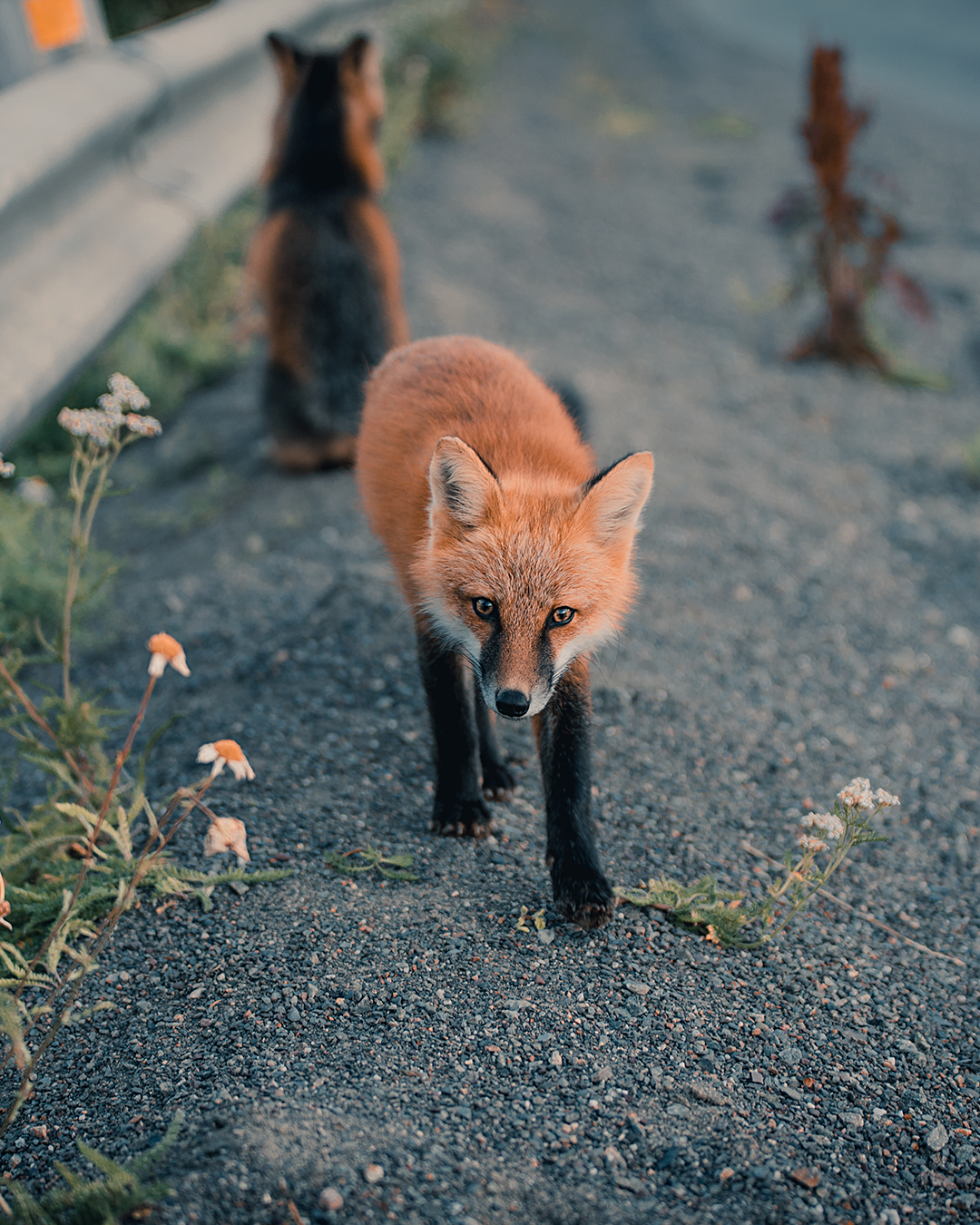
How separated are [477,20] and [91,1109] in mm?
14600

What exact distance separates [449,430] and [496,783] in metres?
1.20

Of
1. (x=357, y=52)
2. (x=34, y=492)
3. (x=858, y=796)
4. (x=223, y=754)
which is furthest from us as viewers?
(x=357, y=52)

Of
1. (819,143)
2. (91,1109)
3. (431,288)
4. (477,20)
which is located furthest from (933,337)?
(477,20)

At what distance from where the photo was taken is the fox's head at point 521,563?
2625 mm

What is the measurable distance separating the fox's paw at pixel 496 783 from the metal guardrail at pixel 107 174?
207 centimetres

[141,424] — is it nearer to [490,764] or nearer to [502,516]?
[502,516]

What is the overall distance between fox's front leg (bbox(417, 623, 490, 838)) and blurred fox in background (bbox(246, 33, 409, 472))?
234cm

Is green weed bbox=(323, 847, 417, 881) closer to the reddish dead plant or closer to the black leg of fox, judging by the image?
the black leg of fox

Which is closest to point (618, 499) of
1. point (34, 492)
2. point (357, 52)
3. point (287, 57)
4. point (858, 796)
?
point (858, 796)

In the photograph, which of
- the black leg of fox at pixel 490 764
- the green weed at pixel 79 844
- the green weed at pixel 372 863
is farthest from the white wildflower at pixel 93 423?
the black leg of fox at pixel 490 764

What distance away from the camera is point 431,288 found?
6438 mm

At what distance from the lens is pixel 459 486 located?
2.73 m

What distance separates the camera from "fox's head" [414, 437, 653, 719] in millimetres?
2625

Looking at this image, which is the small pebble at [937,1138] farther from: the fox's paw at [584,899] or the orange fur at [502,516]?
the orange fur at [502,516]
